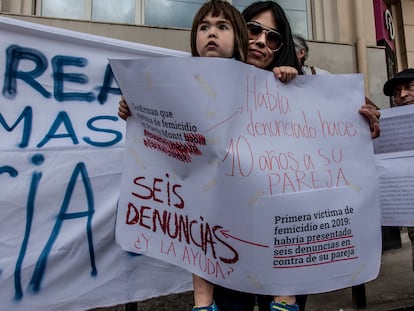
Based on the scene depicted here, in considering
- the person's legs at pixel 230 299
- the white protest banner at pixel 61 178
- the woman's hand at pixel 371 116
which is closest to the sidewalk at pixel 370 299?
the white protest banner at pixel 61 178

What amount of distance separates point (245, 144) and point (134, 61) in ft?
1.47

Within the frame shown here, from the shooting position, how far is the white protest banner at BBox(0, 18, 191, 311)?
177cm

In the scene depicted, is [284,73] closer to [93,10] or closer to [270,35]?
[270,35]

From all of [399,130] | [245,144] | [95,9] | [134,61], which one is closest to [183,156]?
[245,144]

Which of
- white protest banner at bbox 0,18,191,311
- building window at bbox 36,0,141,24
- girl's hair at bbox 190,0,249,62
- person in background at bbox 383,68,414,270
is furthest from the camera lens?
building window at bbox 36,0,141,24

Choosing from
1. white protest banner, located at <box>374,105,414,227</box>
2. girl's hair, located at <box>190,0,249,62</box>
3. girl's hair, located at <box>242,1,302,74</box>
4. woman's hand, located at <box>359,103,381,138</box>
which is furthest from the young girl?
white protest banner, located at <box>374,105,414,227</box>

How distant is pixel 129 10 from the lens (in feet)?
15.2

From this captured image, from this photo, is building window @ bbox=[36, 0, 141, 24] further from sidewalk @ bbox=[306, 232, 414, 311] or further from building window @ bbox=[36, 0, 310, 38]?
sidewalk @ bbox=[306, 232, 414, 311]

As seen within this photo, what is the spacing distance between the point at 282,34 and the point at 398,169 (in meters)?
0.92

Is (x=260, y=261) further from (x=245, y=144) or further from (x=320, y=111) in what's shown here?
(x=320, y=111)

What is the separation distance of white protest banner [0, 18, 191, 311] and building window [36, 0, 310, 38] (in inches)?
108

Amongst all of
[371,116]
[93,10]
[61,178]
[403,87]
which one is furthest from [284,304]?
[93,10]

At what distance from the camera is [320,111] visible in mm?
1329

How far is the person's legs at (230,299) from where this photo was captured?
1.37 m
